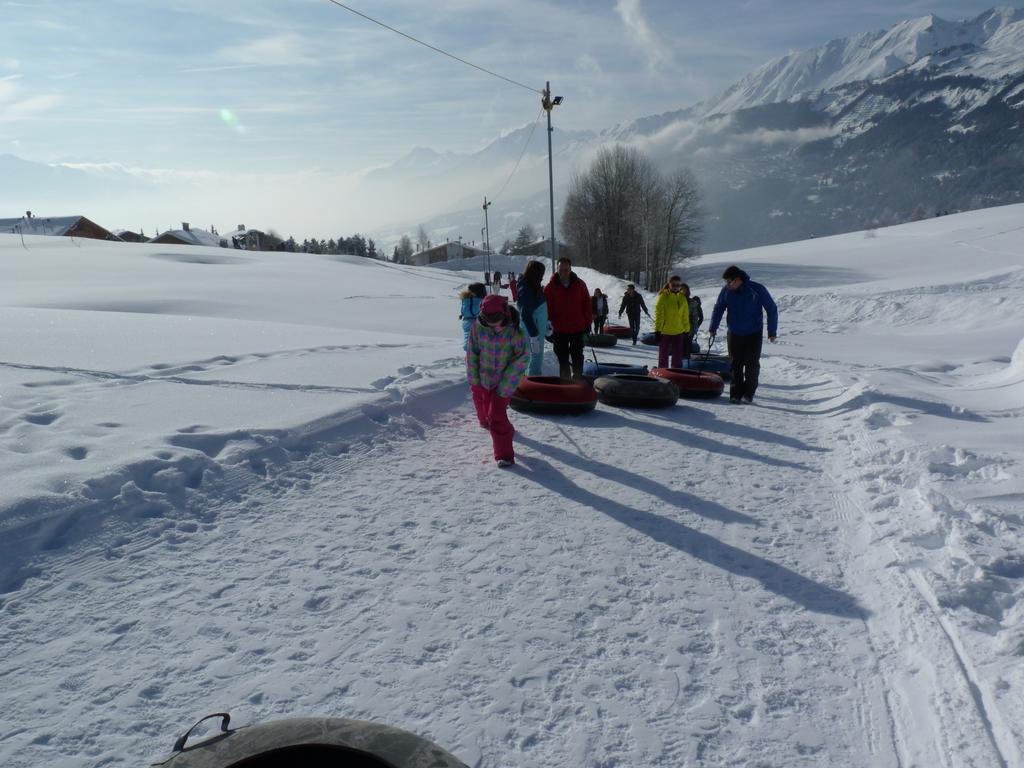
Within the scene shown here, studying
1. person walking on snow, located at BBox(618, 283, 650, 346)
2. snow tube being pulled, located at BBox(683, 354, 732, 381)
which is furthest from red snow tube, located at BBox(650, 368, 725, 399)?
person walking on snow, located at BBox(618, 283, 650, 346)

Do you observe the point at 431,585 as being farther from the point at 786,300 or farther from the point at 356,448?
the point at 786,300

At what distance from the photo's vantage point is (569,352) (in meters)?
8.84

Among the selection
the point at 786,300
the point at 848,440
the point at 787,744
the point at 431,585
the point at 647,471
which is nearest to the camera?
the point at 787,744

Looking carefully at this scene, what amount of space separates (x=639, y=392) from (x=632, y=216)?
5379 centimetres

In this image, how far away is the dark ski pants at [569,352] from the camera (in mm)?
8617

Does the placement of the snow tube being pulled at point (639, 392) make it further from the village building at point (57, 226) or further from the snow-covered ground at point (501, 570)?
the village building at point (57, 226)

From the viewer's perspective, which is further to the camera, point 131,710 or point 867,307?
point 867,307

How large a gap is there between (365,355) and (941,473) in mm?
7683

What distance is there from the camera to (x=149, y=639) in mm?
2959

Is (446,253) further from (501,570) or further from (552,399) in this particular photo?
(501,570)

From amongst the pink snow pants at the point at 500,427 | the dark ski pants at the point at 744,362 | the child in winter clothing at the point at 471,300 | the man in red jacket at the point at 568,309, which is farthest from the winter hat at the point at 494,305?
the dark ski pants at the point at 744,362

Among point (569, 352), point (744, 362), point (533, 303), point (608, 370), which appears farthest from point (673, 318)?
point (533, 303)

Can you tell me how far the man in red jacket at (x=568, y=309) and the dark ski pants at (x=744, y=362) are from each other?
2.07 meters

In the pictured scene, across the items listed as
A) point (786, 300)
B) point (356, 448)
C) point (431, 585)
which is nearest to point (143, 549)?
point (431, 585)
